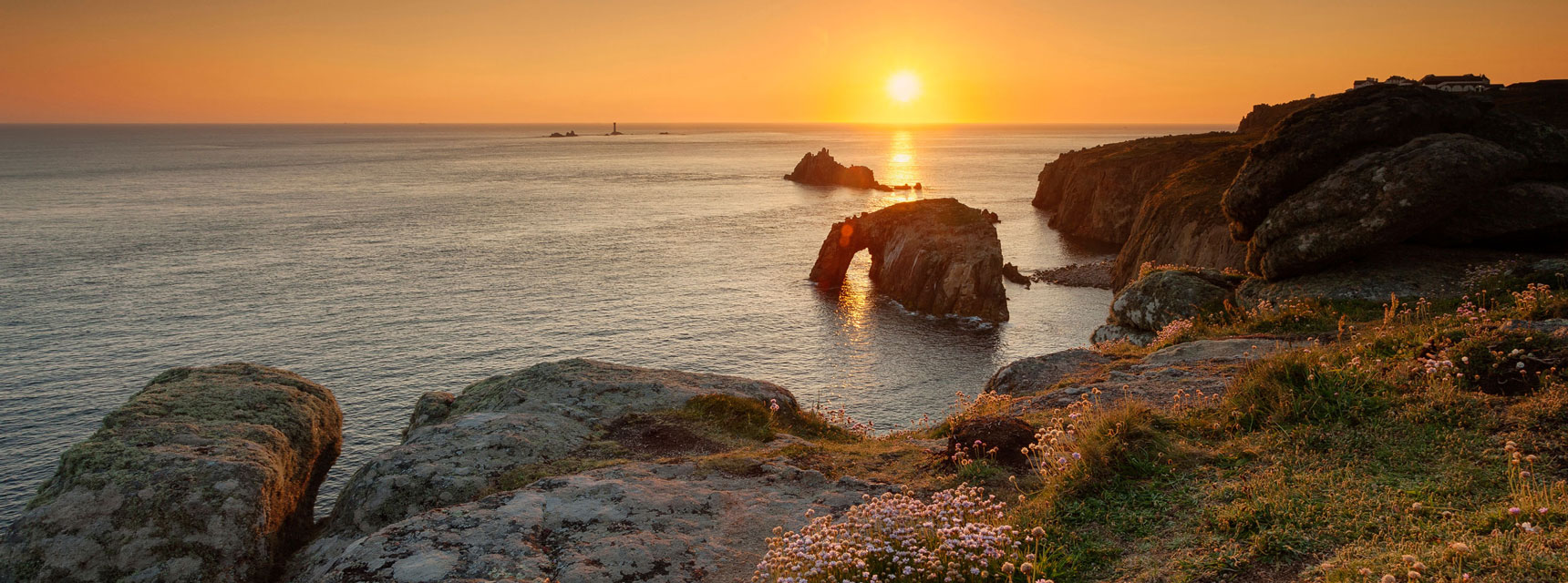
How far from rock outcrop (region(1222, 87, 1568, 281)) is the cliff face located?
69918 millimetres

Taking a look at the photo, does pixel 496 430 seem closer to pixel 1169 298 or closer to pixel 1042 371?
pixel 1042 371

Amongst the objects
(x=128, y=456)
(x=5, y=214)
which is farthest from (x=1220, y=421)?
(x=5, y=214)

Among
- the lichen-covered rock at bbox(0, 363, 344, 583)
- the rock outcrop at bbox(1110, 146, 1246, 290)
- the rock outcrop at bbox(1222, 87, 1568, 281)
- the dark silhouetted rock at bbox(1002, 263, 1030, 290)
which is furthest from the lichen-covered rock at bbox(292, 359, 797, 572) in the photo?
the dark silhouetted rock at bbox(1002, 263, 1030, 290)

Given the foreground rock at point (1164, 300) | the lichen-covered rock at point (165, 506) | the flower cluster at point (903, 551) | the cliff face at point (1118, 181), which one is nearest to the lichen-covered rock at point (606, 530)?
the flower cluster at point (903, 551)

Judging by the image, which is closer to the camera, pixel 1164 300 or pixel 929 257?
pixel 1164 300

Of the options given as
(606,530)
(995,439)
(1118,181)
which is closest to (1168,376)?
(995,439)

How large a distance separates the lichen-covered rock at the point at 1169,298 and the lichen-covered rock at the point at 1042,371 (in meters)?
4.99

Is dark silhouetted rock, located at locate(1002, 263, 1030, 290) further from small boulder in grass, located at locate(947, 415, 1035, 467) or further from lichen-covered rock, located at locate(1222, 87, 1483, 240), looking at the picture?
small boulder in grass, located at locate(947, 415, 1035, 467)

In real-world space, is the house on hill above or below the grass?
above

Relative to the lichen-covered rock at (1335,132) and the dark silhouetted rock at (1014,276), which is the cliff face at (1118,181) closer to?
the dark silhouetted rock at (1014,276)

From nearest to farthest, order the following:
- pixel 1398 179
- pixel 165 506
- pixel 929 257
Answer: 1. pixel 165 506
2. pixel 1398 179
3. pixel 929 257

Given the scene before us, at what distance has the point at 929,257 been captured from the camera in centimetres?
6175

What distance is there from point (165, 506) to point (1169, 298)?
23613 millimetres

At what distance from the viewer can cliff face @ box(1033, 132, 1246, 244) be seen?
3703 inches
